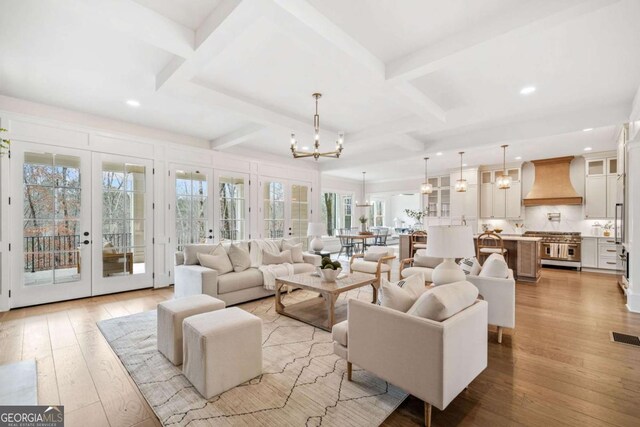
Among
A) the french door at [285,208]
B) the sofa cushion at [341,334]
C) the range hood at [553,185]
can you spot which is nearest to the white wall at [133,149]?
the french door at [285,208]

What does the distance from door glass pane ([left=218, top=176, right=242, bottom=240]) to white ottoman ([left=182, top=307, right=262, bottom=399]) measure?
404 centimetres

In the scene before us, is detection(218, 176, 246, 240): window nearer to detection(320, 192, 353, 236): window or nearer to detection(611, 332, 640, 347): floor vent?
detection(320, 192, 353, 236): window

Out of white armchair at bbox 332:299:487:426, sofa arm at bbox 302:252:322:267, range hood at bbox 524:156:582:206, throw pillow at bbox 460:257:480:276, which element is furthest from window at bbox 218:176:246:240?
range hood at bbox 524:156:582:206

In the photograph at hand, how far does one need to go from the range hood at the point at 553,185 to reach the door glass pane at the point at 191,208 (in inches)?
316

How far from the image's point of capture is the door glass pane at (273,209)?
6949 mm

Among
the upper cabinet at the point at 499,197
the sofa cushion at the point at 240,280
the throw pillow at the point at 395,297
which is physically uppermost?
the upper cabinet at the point at 499,197

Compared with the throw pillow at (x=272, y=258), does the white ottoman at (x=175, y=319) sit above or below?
below

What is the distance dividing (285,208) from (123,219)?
3459 millimetres

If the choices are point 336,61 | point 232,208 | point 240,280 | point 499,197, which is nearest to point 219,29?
point 336,61

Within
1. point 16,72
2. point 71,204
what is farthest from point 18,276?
point 16,72

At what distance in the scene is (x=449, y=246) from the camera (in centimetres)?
267

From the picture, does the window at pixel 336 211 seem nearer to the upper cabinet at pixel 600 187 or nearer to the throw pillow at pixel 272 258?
the throw pillow at pixel 272 258

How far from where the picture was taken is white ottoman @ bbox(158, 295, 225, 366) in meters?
2.52

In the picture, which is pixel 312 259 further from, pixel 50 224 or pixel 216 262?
pixel 50 224
